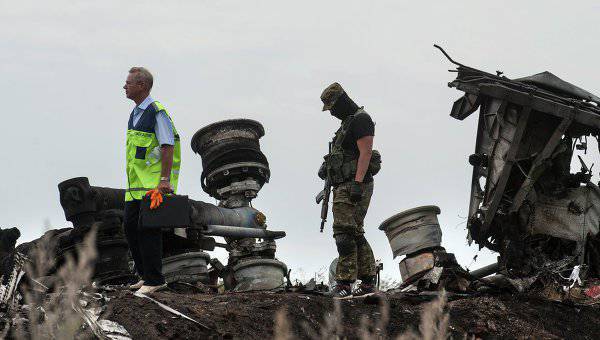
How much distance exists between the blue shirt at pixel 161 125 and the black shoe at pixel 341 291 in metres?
1.81

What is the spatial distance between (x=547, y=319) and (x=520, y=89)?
3278 mm

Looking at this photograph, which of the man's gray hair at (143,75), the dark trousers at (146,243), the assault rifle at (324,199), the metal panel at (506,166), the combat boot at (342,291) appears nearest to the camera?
the dark trousers at (146,243)

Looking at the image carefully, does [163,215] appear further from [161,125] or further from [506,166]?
[506,166]

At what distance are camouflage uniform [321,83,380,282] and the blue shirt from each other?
211cm

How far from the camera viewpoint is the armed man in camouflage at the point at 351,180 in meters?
9.17

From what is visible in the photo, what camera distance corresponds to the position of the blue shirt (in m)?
7.65

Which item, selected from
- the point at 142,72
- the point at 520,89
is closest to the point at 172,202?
the point at 142,72

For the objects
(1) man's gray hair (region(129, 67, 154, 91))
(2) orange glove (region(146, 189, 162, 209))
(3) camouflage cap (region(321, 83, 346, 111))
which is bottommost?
(2) orange glove (region(146, 189, 162, 209))

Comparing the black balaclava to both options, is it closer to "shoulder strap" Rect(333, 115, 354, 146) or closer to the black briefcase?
"shoulder strap" Rect(333, 115, 354, 146)

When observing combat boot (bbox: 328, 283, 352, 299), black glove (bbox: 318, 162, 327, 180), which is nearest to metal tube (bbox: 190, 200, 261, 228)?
black glove (bbox: 318, 162, 327, 180)

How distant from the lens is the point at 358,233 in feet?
30.6

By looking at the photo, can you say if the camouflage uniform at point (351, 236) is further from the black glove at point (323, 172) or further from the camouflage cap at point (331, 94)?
the camouflage cap at point (331, 94)

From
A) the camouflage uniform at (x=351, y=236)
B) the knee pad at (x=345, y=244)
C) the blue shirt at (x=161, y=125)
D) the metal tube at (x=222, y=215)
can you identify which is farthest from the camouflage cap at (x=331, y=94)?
the blue shirt at (x=161, y=125)

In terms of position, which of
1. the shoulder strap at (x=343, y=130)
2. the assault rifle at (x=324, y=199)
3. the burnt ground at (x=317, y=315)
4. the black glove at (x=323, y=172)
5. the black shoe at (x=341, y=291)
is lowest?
the burnt ground at (x=317, y=315)
